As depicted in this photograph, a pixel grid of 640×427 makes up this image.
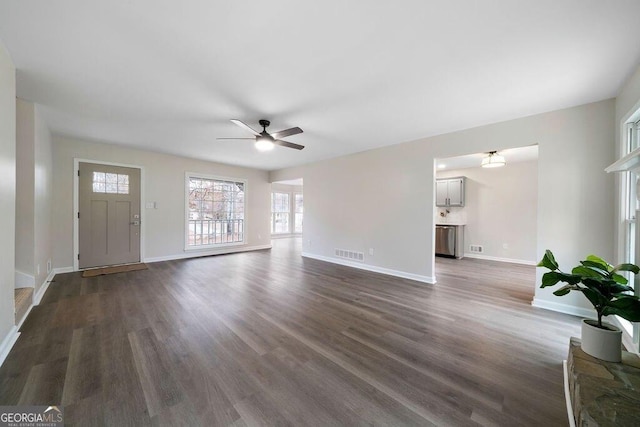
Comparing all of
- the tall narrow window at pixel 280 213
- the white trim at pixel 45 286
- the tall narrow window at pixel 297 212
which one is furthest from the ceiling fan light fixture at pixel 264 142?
the tall narrow window at pixel 297 212

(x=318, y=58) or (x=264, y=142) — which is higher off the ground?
(x=318, y=58)

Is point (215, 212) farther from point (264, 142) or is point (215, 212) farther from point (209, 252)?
point (264, 142)

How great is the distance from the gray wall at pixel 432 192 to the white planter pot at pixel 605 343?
70.2 inches

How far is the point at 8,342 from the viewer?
2.01 metres

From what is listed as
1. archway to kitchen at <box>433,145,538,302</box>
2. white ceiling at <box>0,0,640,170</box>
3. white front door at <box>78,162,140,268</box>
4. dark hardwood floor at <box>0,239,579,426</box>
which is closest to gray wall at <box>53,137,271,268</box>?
white front door at <box>78,162,140,268</box>

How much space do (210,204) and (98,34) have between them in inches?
197

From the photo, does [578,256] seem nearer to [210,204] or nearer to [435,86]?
[435,86]

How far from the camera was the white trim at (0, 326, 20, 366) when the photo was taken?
1.89 metres

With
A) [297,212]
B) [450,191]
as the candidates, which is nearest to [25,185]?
[450,191]

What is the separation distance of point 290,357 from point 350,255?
355 centimetres

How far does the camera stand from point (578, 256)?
2.84m

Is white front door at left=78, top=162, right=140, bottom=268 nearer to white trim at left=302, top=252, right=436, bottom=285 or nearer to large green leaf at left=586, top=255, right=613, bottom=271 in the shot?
white trim at left=302, top=252, right=436, bottom=285

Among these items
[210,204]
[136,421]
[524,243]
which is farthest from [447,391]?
[210,204]

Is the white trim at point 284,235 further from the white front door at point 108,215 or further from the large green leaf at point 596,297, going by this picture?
the large green leaf at point 596,297
